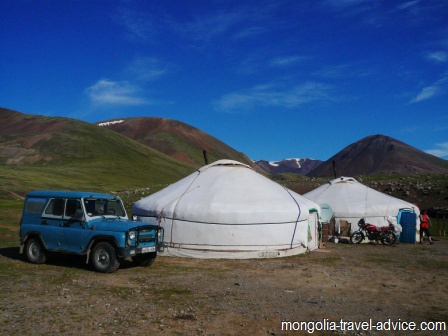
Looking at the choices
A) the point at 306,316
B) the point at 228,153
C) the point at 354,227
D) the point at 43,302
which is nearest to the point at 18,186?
the point at 354,227

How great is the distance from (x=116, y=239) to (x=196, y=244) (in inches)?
163

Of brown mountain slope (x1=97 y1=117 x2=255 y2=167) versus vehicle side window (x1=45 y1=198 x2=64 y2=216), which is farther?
brown mountain slope (x1=97 y1=117 x2=255 y2=167)

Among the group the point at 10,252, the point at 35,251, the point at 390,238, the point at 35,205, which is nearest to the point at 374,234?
the point at 390,238

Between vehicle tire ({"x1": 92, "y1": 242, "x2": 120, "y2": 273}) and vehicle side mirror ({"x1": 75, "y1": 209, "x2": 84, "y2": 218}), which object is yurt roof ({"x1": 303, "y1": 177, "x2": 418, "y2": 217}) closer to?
vehicle tire ({"x1": 92, "y1": 242, "x2": 120, "y2": 273})

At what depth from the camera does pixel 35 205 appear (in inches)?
518

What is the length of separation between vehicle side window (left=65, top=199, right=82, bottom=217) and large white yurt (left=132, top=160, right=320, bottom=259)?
149 inches

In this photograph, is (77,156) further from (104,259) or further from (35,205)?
(104,259)

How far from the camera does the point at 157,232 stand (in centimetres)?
1253

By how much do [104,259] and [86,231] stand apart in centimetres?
96

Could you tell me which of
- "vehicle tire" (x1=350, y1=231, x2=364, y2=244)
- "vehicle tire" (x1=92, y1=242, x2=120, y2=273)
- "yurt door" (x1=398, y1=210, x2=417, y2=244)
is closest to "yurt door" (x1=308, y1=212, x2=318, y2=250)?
"vehicle tire" (x1=350, y1=231, x2=364, y2=244)

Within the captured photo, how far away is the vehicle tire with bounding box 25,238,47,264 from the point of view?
42.0 ft

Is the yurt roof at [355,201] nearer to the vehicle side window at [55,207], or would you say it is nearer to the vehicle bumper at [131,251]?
the vehicle bumper at [131,251]

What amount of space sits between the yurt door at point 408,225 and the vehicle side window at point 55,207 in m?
17.5

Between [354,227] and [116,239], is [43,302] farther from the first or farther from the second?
[354,227]
